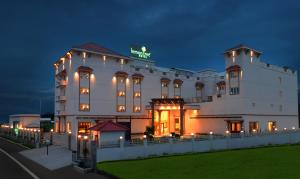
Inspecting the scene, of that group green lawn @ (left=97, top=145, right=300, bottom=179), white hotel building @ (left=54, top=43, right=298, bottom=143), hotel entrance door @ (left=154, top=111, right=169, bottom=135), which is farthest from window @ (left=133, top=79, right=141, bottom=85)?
green lawn @ (left=97, top=145, right=300, bottom=179)

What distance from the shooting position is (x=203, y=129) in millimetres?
55656

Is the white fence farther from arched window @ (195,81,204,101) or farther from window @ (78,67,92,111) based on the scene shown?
arched window @ (195,81,204,101)

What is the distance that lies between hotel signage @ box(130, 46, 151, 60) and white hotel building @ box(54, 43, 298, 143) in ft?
24.0

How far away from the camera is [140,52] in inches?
2635

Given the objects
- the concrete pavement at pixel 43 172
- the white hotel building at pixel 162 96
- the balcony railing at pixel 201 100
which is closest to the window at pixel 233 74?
the white hotel building at pixel 162 96

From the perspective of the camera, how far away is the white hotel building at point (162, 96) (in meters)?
51.6

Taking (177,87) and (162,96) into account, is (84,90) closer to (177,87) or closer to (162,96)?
(162,96)

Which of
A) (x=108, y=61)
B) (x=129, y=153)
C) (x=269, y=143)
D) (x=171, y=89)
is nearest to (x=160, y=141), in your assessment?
(x=129, y=153)

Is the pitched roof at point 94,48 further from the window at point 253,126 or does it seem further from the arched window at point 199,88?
the window at point 253,126

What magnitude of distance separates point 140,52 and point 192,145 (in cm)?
3286

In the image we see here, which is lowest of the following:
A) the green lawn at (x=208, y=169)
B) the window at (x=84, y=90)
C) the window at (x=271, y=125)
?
the green lawn at (x=208, y=169)

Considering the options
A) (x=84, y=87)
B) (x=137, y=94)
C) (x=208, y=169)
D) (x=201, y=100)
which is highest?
(x=84, y=87)

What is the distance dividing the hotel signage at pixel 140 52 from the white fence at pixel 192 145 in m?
30.5

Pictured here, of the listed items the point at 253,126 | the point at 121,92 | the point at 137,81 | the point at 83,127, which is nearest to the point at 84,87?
the point at 83,127
